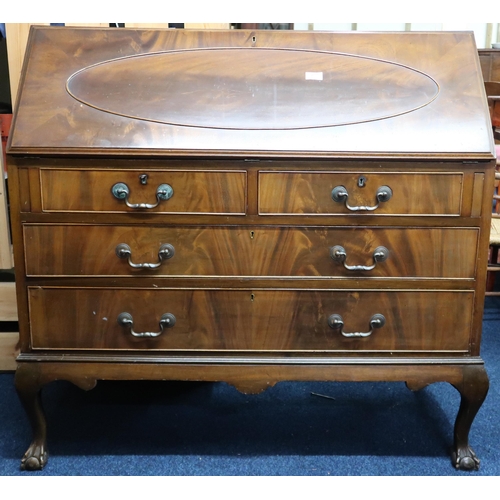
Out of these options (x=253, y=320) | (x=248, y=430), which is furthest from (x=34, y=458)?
(x=253, y=320)

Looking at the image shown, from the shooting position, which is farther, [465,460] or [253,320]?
[465,460]

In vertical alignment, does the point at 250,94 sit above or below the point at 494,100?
above

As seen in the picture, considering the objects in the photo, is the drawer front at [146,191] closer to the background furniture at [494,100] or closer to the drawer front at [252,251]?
the drawer front at [252,251]

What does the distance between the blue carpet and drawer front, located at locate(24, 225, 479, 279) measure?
23.4 inches

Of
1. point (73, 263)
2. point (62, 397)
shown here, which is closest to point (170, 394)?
point (62, 397)

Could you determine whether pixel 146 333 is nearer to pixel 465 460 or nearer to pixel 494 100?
pixel 465 460

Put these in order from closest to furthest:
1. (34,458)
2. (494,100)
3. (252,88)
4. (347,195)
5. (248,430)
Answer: (347,195)
(252,88)
(34,458)
(248,430)
(494,100)

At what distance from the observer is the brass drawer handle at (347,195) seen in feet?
4.83

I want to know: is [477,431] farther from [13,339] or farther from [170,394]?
[13,339]

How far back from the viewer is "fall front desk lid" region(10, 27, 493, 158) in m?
1.46

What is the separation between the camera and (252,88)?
1576mm

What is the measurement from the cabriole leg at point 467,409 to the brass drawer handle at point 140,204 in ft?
3.05

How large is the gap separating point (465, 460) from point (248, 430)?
0.66 m

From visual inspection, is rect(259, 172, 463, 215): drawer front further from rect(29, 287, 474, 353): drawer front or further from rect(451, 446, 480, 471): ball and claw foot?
rect(451, 446, 480, 471): ball and claw foot
